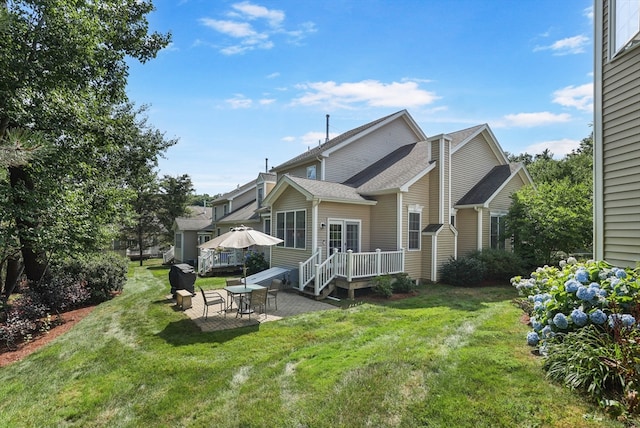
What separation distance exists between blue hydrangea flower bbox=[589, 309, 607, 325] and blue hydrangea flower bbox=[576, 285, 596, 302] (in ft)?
0.58

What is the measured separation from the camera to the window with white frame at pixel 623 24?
4656mm

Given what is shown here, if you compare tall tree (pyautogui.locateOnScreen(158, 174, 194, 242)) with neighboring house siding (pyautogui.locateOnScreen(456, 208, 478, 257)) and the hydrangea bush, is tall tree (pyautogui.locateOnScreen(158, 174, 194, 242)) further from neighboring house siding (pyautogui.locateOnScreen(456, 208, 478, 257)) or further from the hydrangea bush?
the hydrangea bush

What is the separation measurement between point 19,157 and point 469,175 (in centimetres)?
1601

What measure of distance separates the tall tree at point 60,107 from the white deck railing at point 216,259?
8.09 metres

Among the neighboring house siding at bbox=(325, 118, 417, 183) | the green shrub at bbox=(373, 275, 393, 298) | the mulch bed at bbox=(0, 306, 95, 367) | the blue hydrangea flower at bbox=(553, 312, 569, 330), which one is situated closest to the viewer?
the blue hydrangea flower at bbox=(553, 312, 569, 330)

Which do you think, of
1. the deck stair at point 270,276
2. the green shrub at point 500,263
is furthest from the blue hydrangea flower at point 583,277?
the deck stair at point 270,276

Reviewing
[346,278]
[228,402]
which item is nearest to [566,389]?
[228,402]

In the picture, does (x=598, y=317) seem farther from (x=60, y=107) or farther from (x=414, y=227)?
(x=60, y=107)

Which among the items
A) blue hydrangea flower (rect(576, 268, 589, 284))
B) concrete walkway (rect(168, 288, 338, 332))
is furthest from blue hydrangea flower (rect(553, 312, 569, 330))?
concrete walkway (rect(168, 288, 338, 332))

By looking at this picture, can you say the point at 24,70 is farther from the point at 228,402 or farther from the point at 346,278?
the point at 346,278

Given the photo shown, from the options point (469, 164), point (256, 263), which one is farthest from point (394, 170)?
point (256, 263)

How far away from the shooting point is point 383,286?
10.6 m

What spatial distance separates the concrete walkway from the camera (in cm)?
793

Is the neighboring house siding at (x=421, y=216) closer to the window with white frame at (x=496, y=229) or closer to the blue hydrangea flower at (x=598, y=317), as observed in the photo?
the window with white frame at (x=496, y=229)
